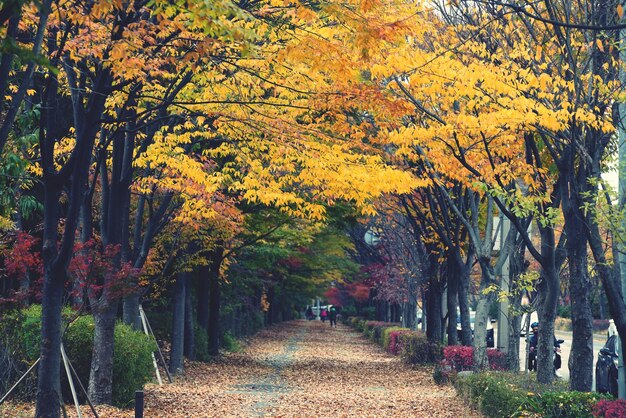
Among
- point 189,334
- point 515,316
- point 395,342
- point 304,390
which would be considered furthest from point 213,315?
point 515,316

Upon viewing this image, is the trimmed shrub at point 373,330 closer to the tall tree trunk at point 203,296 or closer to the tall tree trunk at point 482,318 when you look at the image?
the tall tree trunk at point 203,296

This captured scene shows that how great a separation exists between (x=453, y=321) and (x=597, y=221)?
17.6 m

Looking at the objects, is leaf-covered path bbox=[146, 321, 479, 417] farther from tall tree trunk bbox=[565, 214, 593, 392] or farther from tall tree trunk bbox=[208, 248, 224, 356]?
tall tree trunk bbox=[565, 214, 593, 392]

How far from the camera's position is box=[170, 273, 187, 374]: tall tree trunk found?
81.2 ft

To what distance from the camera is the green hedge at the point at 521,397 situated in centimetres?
1073

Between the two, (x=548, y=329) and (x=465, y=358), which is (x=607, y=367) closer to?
(x=465, y=358)

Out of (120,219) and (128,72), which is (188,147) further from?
(128,72)

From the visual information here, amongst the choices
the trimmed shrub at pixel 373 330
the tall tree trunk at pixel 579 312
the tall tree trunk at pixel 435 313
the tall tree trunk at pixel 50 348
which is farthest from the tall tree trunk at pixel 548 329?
the trimmed shrub at pixel 373 330

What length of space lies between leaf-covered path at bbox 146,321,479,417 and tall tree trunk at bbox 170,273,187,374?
53 centimetres

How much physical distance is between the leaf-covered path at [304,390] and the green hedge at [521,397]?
55 cm

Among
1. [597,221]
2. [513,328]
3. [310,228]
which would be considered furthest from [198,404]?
[310,228]

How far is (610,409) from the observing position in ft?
31.0

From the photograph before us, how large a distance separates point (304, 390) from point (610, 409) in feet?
40.2

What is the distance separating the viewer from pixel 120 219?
16422mm
